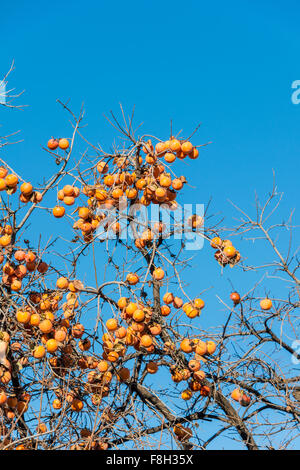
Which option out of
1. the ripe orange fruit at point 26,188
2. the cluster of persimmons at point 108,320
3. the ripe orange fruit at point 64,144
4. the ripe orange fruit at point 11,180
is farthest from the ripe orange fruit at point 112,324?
the ripe orange fruit at point 64,144

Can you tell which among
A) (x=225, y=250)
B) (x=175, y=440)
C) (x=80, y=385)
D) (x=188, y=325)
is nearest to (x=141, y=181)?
(x=225, y=250)

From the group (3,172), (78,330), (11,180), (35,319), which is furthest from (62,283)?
(3,172)

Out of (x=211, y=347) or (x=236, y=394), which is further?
(x=236, y=394)

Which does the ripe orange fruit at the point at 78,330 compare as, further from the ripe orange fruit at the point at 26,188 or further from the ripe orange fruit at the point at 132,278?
the ripe orange fruit at the point at 26,188

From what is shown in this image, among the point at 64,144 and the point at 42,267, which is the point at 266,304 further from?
the point at 64,144

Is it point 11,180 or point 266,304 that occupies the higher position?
point 11,180

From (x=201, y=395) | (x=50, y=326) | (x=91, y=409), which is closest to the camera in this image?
(x=50, y=326)

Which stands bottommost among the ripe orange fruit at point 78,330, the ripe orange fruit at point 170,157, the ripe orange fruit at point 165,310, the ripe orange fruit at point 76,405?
the ripe orange fruit at point 76,405

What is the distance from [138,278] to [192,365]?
85 centimetres

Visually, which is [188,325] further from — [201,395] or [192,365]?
[201,395]

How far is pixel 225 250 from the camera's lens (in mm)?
5324

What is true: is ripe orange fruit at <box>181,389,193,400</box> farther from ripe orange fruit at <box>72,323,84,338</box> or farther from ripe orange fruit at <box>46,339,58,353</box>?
ripe orange fruit at <box>46,339,58,353</box>

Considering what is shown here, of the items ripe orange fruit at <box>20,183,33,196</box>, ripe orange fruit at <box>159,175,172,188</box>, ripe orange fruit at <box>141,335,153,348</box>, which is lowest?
ripe orange fruit at <box>141,335,153,348</box>

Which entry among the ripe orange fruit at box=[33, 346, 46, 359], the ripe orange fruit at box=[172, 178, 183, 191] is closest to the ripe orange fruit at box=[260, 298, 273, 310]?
the ripe orange fruit at box=[172, 178, 183, 191]
